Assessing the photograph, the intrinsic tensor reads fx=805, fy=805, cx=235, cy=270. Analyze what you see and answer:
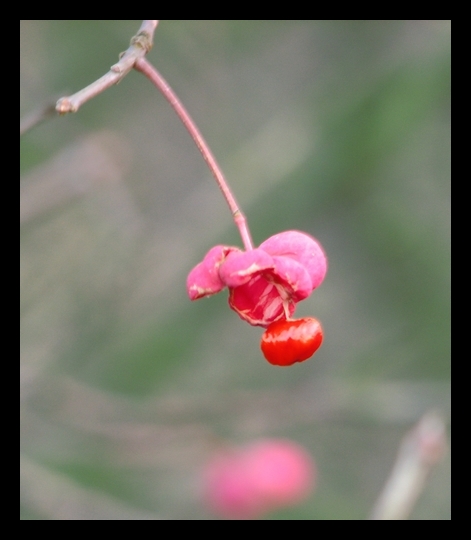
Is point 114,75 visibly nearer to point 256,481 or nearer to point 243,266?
point 243,266

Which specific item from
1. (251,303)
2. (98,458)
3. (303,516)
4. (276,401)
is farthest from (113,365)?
(251,303)

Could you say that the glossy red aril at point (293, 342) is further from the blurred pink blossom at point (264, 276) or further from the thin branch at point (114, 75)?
the thin branch at point (114, 75)

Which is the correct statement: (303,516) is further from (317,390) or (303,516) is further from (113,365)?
(113,365)

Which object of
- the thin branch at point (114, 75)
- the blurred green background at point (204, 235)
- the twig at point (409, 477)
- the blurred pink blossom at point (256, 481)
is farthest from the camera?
the blurred pink blossom at point (256, 481)

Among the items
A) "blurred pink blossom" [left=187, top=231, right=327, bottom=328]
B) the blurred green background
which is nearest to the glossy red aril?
"blurred pink blossom" [left=187, top=231, right=327, bottom=328]

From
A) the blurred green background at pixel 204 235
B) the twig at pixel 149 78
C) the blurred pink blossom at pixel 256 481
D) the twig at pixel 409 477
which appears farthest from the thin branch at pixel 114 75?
the blurred pink blossom at pixel 256 481

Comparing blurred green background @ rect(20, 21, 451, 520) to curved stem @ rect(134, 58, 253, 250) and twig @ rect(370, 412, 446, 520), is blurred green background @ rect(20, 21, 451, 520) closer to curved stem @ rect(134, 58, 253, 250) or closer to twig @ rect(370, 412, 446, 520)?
twig @ rect(370, 412, 446, 520)
